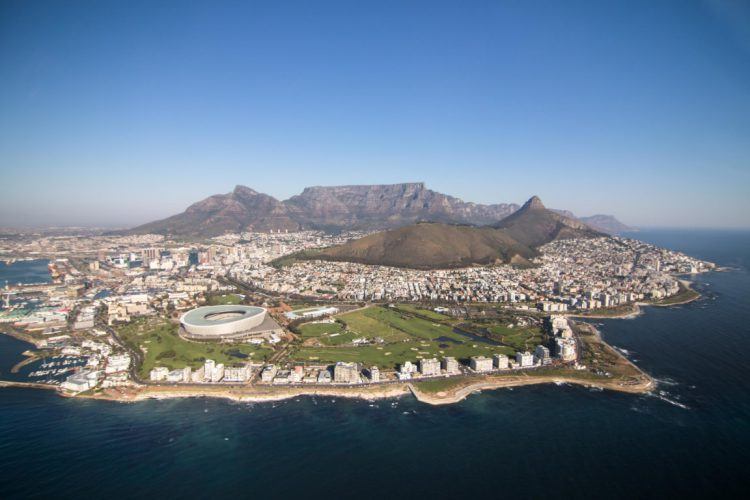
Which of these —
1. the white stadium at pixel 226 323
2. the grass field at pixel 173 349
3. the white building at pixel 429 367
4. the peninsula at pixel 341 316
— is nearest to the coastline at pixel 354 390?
the peninsula at pixel 341 316

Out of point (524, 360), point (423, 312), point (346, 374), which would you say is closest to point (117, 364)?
point (346, 374)

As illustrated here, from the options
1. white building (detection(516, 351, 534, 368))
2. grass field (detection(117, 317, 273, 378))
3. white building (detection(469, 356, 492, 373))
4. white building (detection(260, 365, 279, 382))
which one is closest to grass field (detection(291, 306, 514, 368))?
white building (detection(469, 356, 492, 373))

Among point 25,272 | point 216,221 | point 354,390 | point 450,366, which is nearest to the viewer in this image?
point 354,390

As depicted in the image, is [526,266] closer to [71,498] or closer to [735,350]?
[735,350]

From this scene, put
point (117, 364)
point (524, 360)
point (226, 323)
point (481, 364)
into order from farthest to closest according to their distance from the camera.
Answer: point (226, 323) → point (524, 360) → point (481, 364) → point (117, 364)

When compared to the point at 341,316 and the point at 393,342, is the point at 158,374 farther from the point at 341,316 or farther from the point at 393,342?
the point at 341,316

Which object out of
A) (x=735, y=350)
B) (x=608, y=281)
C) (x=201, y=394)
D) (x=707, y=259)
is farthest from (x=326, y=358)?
(x=707, y=259)
